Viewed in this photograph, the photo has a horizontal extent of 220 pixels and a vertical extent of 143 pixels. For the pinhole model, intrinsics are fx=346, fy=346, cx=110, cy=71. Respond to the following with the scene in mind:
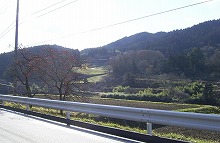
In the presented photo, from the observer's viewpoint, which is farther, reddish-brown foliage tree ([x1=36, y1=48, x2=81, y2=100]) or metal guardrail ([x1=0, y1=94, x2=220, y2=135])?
reddish-brown foliage tree ([x1=36, y1=48, x2=81, y2=100])

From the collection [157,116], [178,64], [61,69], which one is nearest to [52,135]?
[157,116]

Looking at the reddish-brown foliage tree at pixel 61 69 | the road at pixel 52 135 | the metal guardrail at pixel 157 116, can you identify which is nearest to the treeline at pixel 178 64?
the reddish-brown foliage tree at pixel 61 69

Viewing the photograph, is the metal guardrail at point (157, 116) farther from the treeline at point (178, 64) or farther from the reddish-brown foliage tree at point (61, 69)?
the treeline at point (178, 64)

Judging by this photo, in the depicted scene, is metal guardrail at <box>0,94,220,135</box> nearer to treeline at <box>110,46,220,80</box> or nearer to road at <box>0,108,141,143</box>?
road at <box>0,108,141,143</box>

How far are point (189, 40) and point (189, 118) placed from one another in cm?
18261

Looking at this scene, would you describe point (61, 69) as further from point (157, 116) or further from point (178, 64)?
point (178, 64)

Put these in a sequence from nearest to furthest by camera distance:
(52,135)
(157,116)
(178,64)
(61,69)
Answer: (157,116)
(52,135)
(61,69)
(178,64)

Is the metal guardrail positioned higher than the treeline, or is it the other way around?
the treeline

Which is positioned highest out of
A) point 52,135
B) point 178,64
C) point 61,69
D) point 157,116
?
point 178,64

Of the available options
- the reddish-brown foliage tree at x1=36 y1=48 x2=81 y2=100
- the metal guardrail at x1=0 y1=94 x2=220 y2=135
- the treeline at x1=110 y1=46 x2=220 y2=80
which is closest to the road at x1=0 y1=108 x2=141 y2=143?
the metal guardrail at x1=0 y1=94 x2=220 y2=135

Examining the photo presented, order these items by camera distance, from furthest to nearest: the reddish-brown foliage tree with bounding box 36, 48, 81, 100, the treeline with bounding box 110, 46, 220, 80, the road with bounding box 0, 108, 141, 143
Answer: the treeline with bounding box 110, 46, 220, 80 → the reddish-brown foliage tree with bounding box 36, 48, 81, 100 → the road with bounding box 0, 108, 141, 143

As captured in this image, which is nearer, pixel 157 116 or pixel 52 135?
pixel 157 116

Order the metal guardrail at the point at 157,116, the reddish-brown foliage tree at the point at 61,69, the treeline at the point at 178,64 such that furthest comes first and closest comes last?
1. the treeline at the point at 178,64
2. the reddish-brown foliage tree at the point at 61,69
3. the metal guardrail at the point at 157,116

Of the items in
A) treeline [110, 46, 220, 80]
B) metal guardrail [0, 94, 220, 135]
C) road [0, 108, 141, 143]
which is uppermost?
treeline [110, 46, 220, 80]
